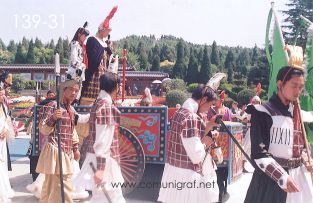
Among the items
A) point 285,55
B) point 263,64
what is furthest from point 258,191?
point 263,64

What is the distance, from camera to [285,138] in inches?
119

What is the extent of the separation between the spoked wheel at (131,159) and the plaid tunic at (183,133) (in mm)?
1910

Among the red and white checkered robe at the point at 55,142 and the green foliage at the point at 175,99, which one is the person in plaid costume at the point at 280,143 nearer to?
the red and white checkered robe at the point at 55,142

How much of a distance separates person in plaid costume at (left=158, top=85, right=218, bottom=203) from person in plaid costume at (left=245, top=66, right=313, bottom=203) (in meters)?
0.52

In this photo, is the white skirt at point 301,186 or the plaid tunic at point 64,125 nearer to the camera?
the white skirt at point 301,186

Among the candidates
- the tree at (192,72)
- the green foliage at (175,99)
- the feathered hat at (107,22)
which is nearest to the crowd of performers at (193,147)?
the feathered hat at (107,22)

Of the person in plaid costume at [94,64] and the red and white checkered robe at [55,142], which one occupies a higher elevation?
the person in plaid costume at [94,64]

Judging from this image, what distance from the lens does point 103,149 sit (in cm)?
360

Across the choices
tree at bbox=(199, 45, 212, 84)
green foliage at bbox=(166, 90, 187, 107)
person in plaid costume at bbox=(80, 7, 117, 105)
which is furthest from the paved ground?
tree at bbox=(199, 45, 212, 84)

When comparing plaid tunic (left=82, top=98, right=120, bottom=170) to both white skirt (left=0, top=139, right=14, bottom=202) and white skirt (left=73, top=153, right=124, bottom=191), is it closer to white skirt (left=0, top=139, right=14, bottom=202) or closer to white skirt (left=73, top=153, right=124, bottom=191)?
white skirt (left=73, top=153, right=124, bottom=191)

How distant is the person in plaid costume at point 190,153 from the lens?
3438mm

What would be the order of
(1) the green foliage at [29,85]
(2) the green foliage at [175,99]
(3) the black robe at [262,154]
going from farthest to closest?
(1) the green foliage at [29,85]
(2) the green foliage at [175,99]
(3) the black robe at [262,154]

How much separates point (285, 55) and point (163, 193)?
60.6 inches

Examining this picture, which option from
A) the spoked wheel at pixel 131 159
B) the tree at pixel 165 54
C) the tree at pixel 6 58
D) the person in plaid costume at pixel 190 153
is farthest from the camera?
the tree at pixel 165 54
